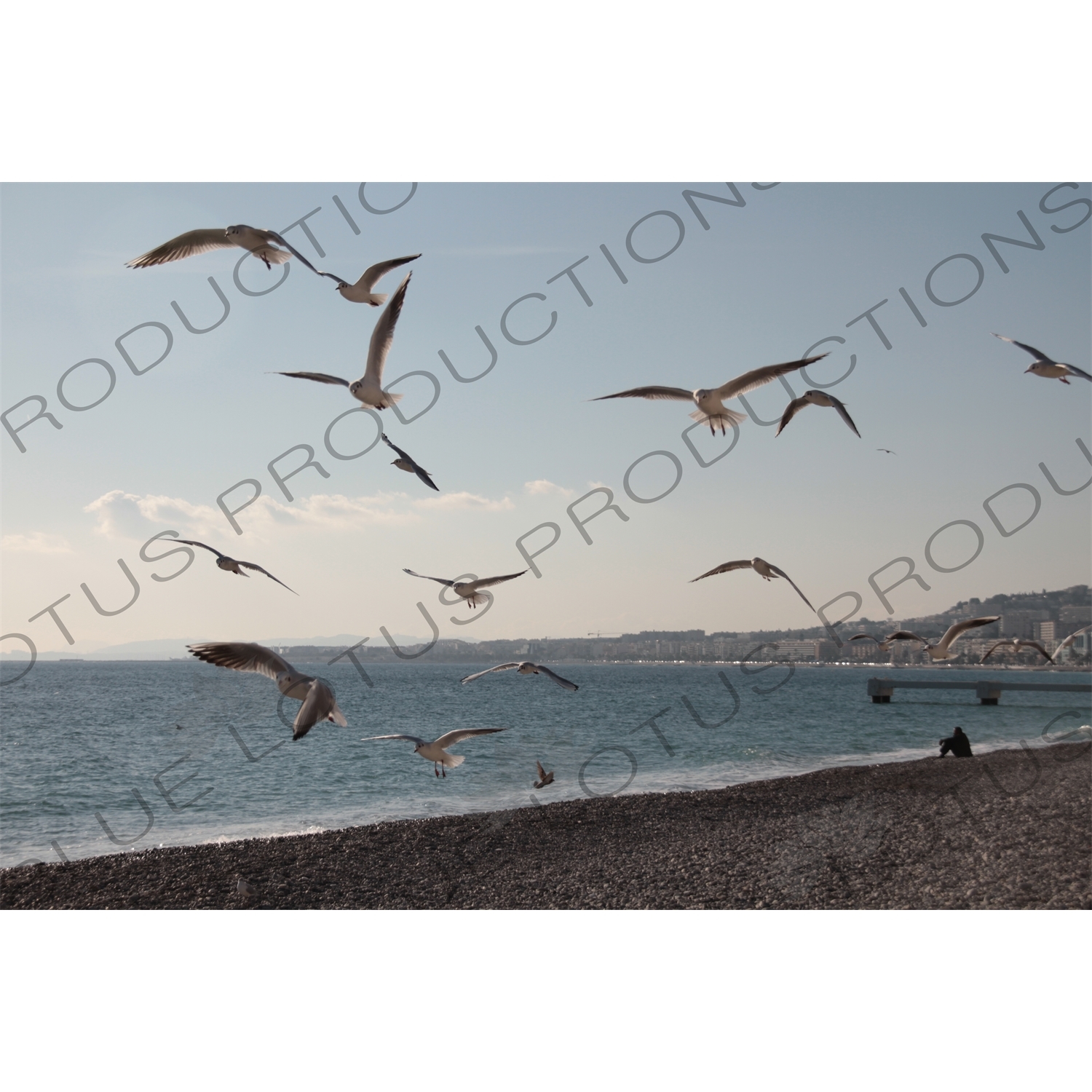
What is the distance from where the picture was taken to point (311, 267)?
13.9 feet

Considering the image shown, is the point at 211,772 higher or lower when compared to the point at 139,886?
higher

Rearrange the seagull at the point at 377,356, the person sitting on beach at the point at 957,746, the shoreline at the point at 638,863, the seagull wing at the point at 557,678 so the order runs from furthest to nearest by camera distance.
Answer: the person sitting on beach at the point at 957,746 < the shoreline at the point at 638,863 < the seagull at the point at 377,356 < the seagull wing at the point at 557,678

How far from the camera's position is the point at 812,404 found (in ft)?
19.5

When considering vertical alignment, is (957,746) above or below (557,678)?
below

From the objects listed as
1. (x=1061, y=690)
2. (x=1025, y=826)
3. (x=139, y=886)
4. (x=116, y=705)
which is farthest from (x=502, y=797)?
(x=1061, y=690)

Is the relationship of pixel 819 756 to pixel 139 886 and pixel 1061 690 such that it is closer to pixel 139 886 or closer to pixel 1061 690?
pixel 139 886

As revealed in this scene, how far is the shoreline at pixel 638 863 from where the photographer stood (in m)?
7.64

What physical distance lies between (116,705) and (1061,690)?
166 feet

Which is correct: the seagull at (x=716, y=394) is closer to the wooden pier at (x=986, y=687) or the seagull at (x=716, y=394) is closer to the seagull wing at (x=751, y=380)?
the seagull wing at (x=751, y=380)

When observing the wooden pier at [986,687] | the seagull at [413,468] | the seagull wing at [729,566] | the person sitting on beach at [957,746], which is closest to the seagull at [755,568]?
the seagull wing at [729,566]

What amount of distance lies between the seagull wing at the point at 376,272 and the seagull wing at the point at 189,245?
0.88 m

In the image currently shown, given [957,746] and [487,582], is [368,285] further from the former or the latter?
[957,746]

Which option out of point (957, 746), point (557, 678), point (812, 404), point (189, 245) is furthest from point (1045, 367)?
point (957, 746)

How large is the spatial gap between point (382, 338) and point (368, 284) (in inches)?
16.3
